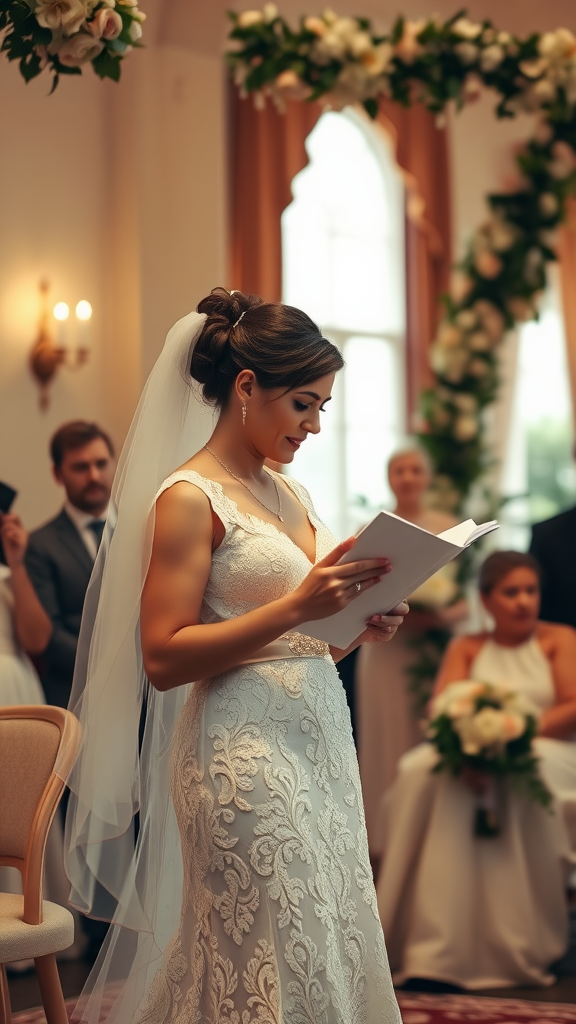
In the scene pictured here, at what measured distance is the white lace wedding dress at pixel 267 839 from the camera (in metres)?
2.54

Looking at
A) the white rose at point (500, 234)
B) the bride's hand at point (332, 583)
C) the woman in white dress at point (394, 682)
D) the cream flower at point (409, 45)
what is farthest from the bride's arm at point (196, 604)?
the white rose at point (500, 234)

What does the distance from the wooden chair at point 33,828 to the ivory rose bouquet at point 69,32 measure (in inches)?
67.7

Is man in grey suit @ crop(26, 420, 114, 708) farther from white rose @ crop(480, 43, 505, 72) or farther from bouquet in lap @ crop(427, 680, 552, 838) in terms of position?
white rose @ crop(480, 43, 505, 72)

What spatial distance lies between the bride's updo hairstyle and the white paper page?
43 centimetres

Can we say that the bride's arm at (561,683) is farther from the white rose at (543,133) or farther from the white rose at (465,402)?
the white rose at (543,133)

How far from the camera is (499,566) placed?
5277 mm

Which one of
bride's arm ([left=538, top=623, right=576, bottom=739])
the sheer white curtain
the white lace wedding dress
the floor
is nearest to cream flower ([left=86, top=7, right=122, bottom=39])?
the white lace wedding dress

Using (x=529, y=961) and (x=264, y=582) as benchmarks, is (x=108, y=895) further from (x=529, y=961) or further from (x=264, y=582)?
(x=529, y=961)

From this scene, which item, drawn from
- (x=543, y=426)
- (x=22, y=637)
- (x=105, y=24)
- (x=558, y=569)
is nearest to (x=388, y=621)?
(x=105, y=24)

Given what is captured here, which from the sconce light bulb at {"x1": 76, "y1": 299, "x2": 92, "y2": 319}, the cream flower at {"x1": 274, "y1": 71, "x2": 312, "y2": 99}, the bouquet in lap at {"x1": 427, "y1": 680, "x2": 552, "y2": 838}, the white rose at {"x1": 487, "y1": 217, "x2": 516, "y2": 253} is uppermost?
the cream flower at {"x1": 274, "y1": 71, "x2": 312, "y2": 99}

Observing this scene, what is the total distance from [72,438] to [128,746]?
266 centimetres

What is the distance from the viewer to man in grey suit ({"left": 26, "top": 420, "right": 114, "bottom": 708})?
5387 mm

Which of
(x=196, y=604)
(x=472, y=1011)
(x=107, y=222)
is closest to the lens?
(x=196, y=604)

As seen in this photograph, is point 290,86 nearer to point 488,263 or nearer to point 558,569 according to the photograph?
point 488,263
